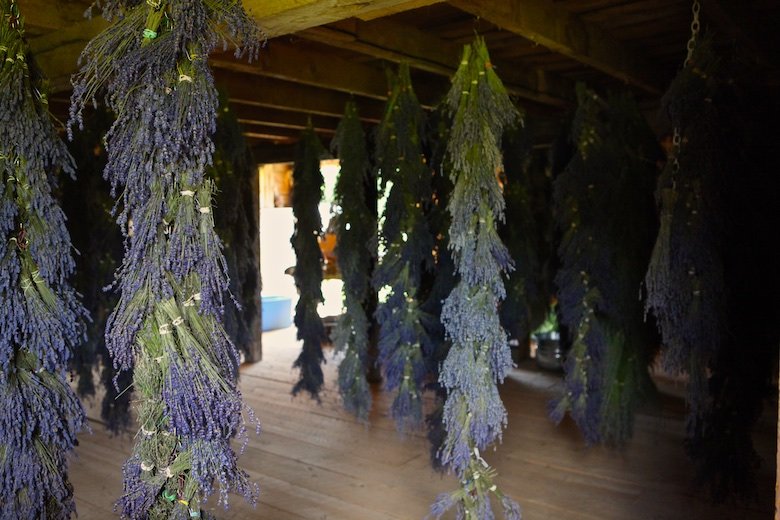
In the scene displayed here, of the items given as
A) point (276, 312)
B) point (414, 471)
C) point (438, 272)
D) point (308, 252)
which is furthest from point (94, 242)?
point (276, 312)

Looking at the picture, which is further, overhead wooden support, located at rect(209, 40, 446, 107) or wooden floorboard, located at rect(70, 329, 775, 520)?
overhead wooden support, located at rect(209, 40, 446, 107)

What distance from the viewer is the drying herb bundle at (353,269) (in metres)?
3.92

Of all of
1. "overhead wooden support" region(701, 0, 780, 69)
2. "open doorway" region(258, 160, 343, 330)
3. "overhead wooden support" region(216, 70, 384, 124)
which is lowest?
"open doorway" region(258, 160, 343, 330)

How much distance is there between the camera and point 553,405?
12.7ft

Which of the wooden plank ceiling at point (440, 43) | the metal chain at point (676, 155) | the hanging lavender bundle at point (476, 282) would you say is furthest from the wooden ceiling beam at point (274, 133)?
the metal chain at point (676, 155)

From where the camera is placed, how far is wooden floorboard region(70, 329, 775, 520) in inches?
118

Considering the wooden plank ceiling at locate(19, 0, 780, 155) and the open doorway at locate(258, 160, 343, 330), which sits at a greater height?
the wooden plank ceiling at locate(19, 0, 780, 155)

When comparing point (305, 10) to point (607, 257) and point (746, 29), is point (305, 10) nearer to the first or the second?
point (607, 257)

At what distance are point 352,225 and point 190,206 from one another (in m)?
2.64

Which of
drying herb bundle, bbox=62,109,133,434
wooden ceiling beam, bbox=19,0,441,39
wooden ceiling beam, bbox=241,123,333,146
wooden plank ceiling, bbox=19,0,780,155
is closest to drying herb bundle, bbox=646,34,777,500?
wooden plank ceiling, bbox=19,0,780,155

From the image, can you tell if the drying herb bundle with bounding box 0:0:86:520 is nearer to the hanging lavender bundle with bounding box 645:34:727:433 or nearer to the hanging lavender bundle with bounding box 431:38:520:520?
the hanging lavender bundle with bounding box 431:38:520:520

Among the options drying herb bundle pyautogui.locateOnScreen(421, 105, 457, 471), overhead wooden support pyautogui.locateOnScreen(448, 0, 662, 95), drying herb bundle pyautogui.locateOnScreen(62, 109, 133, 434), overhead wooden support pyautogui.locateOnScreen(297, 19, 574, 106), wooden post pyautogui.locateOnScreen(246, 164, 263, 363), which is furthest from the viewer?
Result: wooden post pyautogui.locateOnScreen(246, 164, 263, 363)

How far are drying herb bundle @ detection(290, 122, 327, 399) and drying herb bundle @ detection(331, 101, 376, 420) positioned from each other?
0.29 meters

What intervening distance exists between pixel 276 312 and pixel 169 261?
643 centimetres
